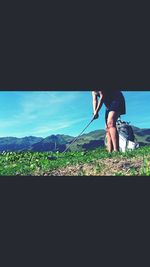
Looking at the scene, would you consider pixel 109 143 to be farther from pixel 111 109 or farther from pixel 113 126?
pixel 111 109

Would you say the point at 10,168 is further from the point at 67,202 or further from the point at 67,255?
the point at 67,255

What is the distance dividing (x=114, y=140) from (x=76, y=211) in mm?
843

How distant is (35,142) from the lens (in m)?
4.36

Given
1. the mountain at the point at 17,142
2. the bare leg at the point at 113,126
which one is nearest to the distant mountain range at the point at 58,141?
the mountain at the point at 17,142

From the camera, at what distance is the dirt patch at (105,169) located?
413cm

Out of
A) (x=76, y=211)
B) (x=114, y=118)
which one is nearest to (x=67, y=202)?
(x=76, y=211)

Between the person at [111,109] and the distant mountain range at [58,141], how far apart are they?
102 millimetres

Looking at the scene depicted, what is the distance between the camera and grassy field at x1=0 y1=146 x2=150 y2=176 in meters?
4.14

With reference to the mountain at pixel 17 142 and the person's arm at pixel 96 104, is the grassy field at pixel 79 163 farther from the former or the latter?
the person's arm at pixel 96 104

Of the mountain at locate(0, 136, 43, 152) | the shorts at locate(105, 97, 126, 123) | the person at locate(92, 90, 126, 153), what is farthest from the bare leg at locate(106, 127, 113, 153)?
the mountain at locate(0, 136, 43, 152)

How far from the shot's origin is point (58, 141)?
4.34m

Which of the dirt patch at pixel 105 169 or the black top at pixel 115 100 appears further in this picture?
the black top at pixel 115 100

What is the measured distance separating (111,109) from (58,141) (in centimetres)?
59

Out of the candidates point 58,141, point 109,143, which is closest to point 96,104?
point 109,143
